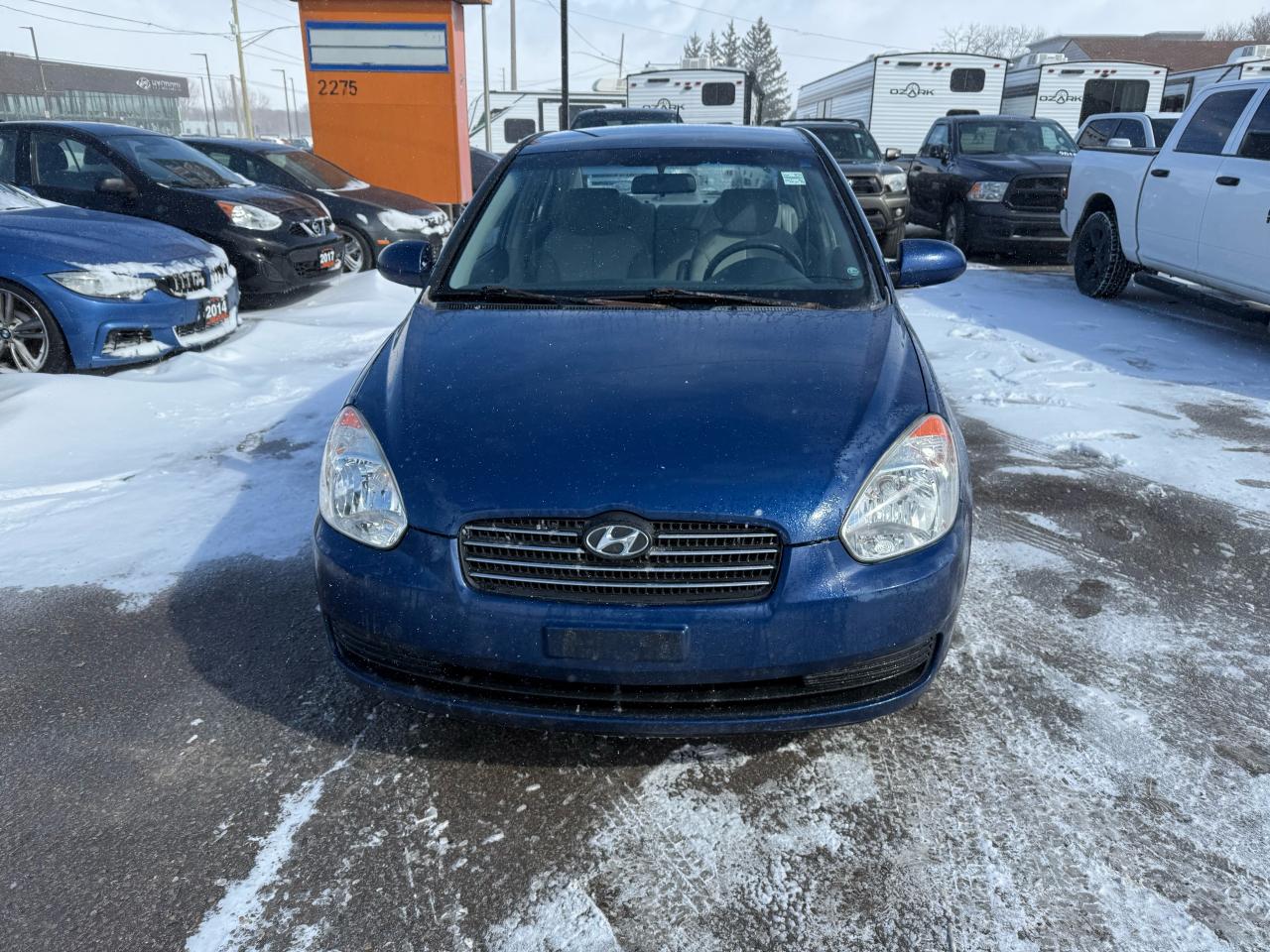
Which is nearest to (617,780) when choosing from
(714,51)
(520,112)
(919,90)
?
(919,90)

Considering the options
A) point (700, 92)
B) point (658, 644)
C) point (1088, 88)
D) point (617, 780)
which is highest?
point (1088, 88)

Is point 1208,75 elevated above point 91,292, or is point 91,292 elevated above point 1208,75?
point 1208,75

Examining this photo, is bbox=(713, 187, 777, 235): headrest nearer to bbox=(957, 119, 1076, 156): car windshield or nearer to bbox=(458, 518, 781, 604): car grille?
bbox=(458, 518, 781, 604): car grille

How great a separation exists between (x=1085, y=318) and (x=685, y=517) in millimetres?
7355

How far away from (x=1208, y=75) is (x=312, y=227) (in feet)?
66.2

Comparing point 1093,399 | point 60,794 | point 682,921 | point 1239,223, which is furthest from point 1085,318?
point 60,794

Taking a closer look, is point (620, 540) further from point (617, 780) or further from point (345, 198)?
point (345, 198)

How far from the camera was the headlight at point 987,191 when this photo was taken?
36.1ft

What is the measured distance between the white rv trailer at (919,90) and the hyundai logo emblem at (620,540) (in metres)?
18.5

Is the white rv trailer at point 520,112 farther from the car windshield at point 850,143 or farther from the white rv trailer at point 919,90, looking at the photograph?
the car windshield at point 850,143

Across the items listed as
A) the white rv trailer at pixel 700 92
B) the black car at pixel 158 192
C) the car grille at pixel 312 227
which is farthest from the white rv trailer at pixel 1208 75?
the black car at pixel 158 192

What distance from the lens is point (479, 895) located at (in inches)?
81.1

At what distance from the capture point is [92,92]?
70938 millimetres

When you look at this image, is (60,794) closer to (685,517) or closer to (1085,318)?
(685,517)
